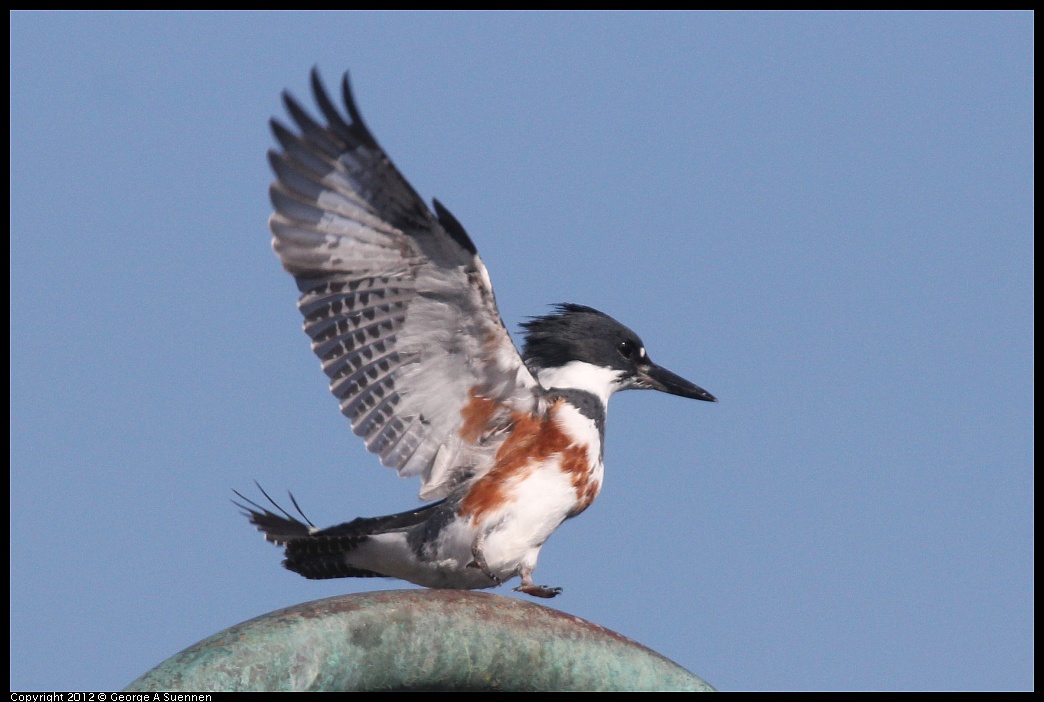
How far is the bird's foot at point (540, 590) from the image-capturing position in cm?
467

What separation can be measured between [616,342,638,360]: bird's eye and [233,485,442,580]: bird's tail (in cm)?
110

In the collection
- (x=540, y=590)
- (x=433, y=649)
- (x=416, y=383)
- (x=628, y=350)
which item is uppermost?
(x=628, y=350)

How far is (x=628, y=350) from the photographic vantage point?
5605 millimetres

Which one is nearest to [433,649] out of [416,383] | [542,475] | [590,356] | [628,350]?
[542,475]

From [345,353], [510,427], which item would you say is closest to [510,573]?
[510,427]

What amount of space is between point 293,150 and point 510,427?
4.27 feet

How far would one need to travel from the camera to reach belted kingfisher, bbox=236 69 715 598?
4.80 meters

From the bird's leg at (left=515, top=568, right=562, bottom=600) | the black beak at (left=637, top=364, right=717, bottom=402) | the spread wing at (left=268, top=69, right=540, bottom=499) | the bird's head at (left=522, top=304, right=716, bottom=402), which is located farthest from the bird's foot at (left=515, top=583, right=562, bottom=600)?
the black beak at (left=637, top=364, right=717, bottom=402)

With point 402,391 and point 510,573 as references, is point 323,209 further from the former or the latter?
point 510,573

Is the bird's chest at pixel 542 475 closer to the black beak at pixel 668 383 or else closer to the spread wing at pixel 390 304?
the spread wing at pixel 390 304

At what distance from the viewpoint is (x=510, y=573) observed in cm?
480

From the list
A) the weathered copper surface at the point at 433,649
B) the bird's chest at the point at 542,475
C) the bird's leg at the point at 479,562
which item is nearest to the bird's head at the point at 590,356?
the bird's chest at the point at 542,475

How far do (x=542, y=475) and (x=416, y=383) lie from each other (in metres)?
0.62

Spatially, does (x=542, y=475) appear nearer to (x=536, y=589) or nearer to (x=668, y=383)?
(x=536, y=589)
